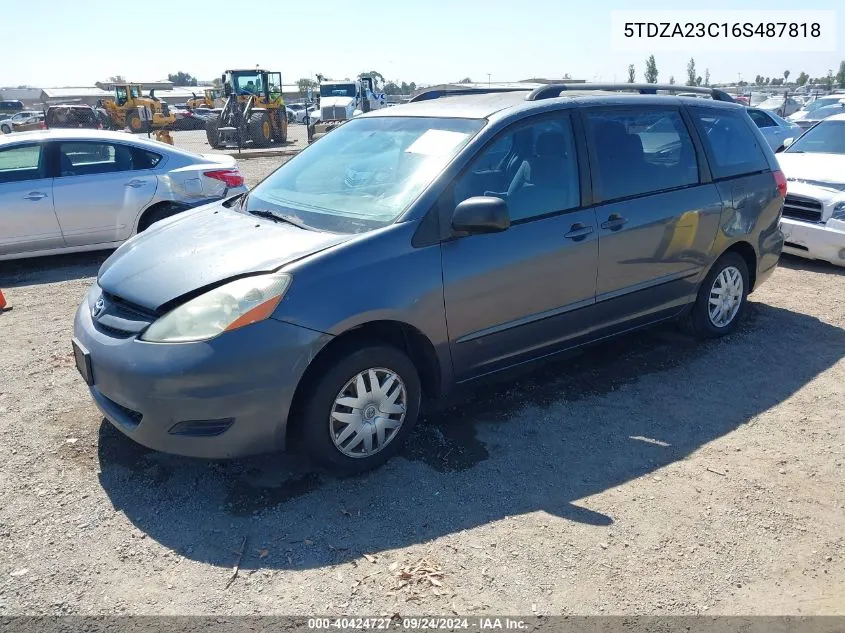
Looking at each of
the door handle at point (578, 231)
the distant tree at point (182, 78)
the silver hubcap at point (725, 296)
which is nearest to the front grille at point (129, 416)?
the door handle at point (578, 231)

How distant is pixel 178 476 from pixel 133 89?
34146 mm

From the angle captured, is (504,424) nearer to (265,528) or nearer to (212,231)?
(265,528)

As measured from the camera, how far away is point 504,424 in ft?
13.1

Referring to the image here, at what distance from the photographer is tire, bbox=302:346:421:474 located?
3.19m

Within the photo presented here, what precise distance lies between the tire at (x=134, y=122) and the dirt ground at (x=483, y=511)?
29.5 metres

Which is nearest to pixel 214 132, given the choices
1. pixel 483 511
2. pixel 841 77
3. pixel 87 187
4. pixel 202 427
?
pixel 87 187

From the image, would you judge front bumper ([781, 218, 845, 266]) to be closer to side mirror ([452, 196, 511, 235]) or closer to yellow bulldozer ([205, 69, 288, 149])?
side mirror ([452, 196, 511, 235])

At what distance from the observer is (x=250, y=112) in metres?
25.6

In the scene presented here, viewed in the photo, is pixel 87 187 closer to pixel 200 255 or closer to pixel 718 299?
pixel 200 255

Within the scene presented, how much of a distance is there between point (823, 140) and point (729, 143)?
4735 mm

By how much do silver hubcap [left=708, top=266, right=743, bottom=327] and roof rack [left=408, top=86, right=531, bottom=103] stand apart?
6.91ft

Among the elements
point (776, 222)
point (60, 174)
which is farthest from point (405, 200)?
point (60, 174)

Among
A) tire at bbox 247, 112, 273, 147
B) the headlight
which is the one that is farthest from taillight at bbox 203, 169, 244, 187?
tire at bbox 247, 112, 273, 147

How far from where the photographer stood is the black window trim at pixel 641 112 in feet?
13.8
